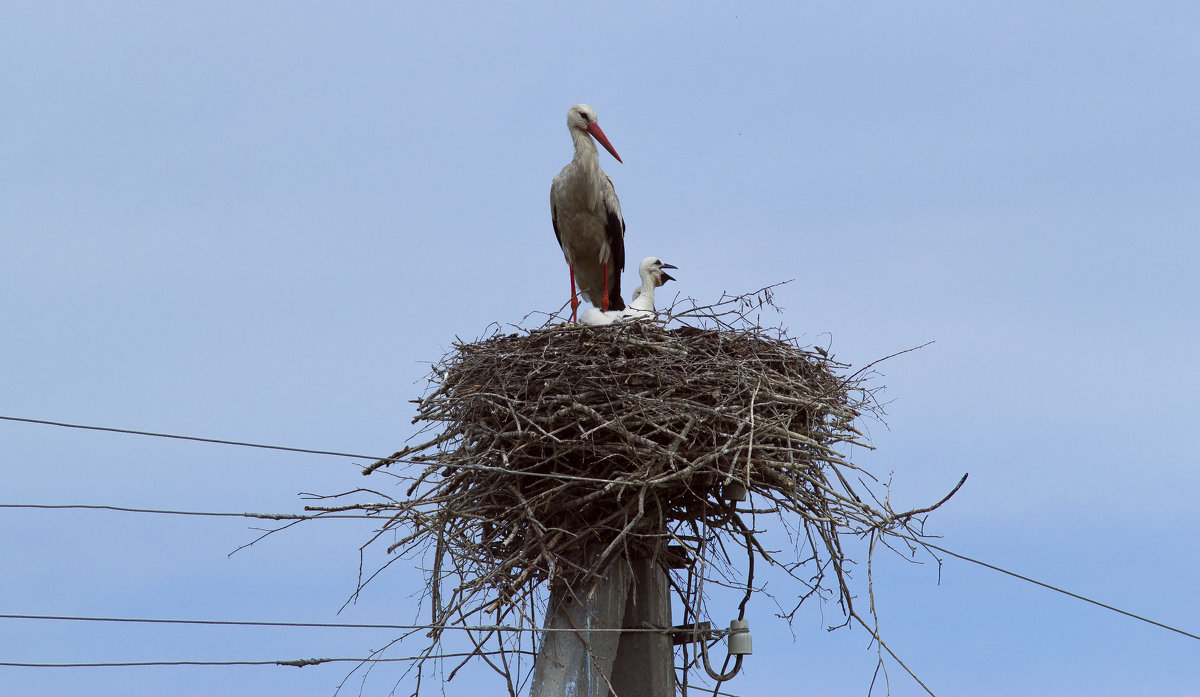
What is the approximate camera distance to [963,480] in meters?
5.94

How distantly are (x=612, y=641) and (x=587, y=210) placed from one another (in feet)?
12.4

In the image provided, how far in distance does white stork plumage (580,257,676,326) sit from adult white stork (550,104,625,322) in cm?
103

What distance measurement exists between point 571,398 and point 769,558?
137 centimetres

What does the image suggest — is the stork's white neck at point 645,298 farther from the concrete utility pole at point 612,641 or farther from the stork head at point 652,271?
the concrete utility pole at point 612,641

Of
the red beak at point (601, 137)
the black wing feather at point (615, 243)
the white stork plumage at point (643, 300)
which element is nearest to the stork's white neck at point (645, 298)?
the white stork plumage at point (643, 300)

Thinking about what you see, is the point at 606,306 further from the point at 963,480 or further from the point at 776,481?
the point at 963,480

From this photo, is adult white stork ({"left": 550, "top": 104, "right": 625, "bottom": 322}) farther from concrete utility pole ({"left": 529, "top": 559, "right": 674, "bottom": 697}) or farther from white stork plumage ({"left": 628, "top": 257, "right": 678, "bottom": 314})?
concrete utility pole ({"left": 529, "top": 559, "right": 674, "bottom": 697})

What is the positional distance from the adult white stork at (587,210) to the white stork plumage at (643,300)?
1032mm

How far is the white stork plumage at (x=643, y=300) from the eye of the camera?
708cm

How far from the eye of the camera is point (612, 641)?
21.2ft

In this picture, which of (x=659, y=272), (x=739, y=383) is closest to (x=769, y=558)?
(x=739, y=383)

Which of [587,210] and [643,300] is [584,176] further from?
[643,300]

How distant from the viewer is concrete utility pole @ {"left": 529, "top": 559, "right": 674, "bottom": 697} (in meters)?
6.27

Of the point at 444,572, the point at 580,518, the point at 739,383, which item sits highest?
the point at 739,383
